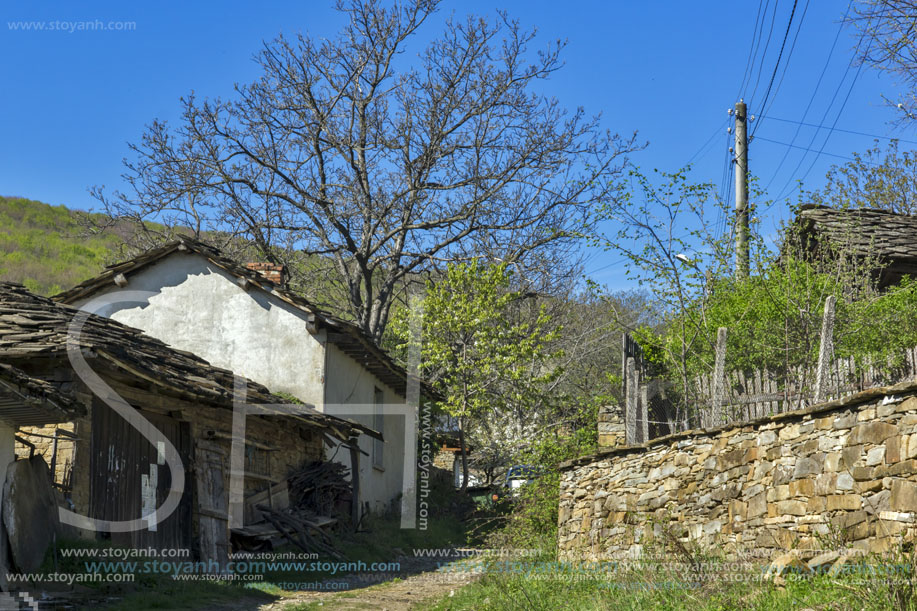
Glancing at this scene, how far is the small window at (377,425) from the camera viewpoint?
65.5 feet

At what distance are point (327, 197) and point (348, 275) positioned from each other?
2457 millimetres

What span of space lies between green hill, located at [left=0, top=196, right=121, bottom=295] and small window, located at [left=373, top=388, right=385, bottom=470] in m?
16.3

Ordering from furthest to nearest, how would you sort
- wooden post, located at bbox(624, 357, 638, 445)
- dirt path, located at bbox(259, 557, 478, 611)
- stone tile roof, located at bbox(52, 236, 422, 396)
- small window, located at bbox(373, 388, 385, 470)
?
small window, located at bbox(373, 388, 385, 470) → stone tile roof, located at bbox(52, 236, 422, 396) → wooden post, located at bbox(624, 357, 638, 445) → dirt path, located at bbox(259, 557, 478, 611)

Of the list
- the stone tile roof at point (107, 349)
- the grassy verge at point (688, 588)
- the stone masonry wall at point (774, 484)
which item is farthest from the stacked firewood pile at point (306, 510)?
the stone masonry wall at point (774, 484)

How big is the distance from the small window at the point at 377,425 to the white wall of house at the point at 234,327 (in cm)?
209

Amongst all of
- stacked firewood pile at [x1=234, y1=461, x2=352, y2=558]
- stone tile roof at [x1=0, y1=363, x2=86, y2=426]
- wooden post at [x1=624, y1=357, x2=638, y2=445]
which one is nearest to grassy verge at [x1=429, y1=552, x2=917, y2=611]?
wooden post at [x1=624, y1=357, x2=638, y2=445]

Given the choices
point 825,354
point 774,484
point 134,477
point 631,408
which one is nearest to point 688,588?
point 774,484

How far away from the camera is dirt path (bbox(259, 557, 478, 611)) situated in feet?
33.5

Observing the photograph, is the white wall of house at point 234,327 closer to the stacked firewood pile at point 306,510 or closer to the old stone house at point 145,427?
the stacked firewood pile at point 306,510

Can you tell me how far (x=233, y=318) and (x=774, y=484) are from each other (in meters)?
11.9

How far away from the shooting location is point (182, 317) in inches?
677

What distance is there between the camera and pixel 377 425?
20.7 meters

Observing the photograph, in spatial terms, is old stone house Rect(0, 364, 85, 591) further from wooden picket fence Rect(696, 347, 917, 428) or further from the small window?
the small window

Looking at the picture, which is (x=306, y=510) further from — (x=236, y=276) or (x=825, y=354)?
(x=825, y=354)
